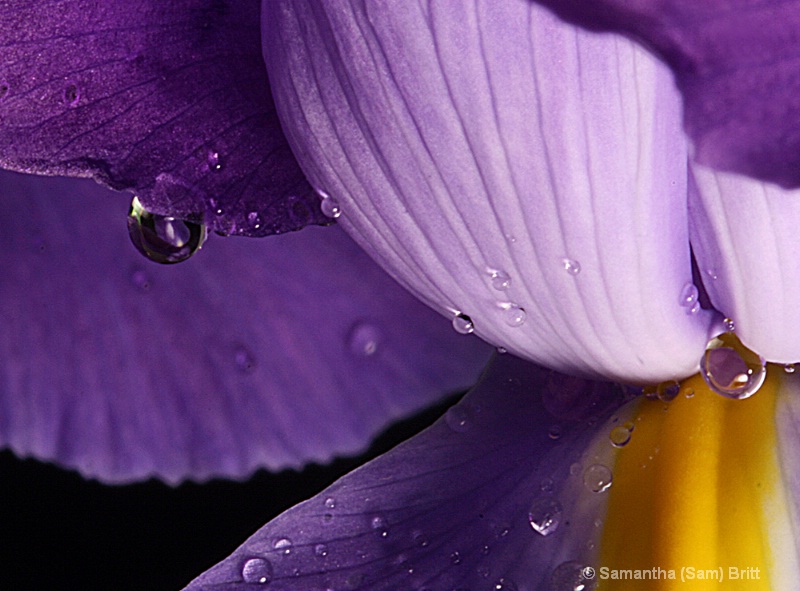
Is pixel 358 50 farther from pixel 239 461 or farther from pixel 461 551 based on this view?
pixel 239 461

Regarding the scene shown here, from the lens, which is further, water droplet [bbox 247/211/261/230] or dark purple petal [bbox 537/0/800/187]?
water droplet [bbox 247/211/261/230]

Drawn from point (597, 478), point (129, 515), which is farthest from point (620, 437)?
point (129, 515)

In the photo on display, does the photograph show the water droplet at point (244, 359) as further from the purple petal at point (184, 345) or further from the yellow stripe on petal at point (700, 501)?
the yellow stripe on petal at point (700, 501)

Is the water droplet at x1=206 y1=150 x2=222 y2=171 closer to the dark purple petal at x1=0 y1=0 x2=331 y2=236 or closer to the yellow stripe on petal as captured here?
the dark purple petal at x1=0 y1=0 x2=331 y2=236

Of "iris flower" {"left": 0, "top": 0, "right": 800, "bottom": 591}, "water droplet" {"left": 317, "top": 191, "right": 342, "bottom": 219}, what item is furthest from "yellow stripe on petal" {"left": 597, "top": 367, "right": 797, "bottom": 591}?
"water droplet" {"left": 317, "top": 191, "right": 342, "bottom": 219}

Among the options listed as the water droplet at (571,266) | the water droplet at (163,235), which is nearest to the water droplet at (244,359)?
the water droplet at (163,235)

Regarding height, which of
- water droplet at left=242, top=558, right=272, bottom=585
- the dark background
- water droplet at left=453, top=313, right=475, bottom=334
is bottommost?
the dark background

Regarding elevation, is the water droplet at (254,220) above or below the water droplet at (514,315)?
above

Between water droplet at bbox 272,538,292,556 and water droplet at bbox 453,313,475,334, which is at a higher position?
water droplet at bbox 453,313,475,334
